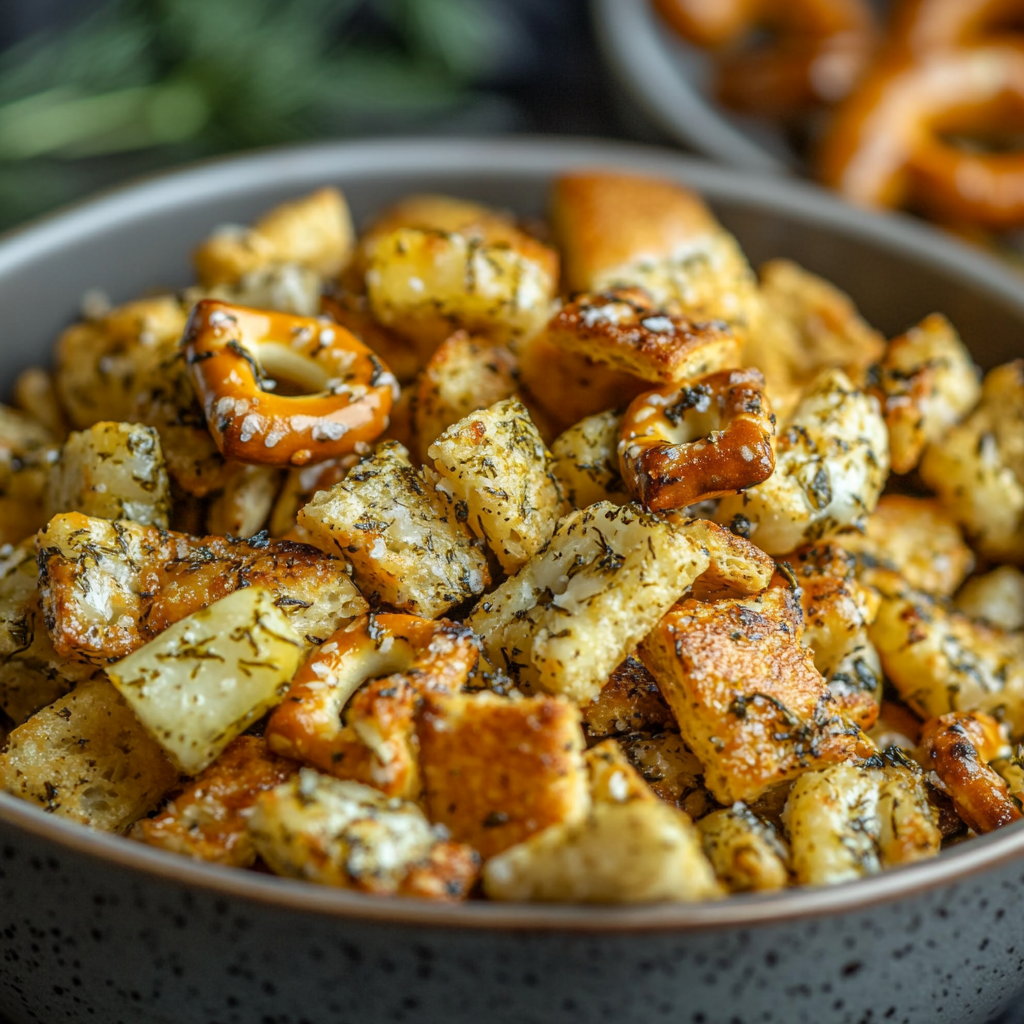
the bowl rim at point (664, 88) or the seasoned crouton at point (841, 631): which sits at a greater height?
the bowl rim at point (664, 88)

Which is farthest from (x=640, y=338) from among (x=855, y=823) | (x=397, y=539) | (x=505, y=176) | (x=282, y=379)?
(x=505, y=176)

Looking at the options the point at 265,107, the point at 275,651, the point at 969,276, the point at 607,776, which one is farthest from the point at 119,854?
the point at 265,107

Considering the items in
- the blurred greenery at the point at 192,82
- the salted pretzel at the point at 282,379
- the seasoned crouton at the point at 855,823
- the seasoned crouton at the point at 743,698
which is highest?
the blurred greenery at the point at 192,82

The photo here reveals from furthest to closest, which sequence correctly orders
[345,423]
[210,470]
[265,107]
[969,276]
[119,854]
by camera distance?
[265,107]
[969,276]
[210,470]
[345,423]
[119,854]

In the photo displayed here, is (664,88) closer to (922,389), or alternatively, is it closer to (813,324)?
(813,324)

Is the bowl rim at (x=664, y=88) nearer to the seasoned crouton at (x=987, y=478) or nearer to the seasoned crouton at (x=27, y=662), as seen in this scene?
the seasoned crouton at (x=987, y=478)

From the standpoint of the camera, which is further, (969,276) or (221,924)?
(969,276)

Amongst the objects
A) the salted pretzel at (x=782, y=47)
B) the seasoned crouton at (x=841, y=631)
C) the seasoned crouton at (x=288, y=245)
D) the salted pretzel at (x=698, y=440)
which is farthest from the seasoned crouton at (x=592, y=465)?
the salted pretzel at (x=782, y=47)

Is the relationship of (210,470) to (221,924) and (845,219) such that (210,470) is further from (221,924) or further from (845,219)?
(845,219)
